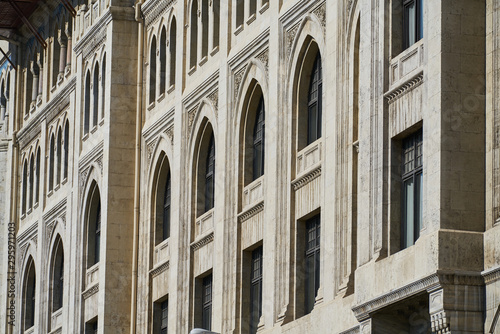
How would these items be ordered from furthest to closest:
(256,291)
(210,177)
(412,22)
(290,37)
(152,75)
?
(152,75) < (210,177) < (256,291) < (290,37) < (412,22)

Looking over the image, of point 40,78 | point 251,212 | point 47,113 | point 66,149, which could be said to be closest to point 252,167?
point 251,212

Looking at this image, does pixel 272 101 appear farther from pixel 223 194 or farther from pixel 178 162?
pixel 178 162

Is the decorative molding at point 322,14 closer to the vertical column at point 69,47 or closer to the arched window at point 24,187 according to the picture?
the vertical column at point 69,47

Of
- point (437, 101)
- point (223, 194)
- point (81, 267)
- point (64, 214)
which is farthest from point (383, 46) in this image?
→ point (64, 214)

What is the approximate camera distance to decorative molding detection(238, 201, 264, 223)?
4068 centimetres

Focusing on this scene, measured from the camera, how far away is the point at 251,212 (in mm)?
41344

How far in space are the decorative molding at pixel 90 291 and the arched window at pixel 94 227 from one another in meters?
0.94

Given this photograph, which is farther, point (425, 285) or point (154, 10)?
point (154, 10)

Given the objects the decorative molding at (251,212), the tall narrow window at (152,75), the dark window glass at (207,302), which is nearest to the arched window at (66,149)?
the tall narrow window at (152,75)

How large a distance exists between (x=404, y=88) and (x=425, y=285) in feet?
15.3

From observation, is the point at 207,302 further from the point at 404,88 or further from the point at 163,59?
the point at 404,88

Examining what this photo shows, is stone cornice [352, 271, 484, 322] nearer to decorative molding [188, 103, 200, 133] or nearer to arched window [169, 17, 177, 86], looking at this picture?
decorative molding [188, 103, 200, 133]

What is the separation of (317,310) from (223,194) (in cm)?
816

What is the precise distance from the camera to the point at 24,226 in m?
66.2
